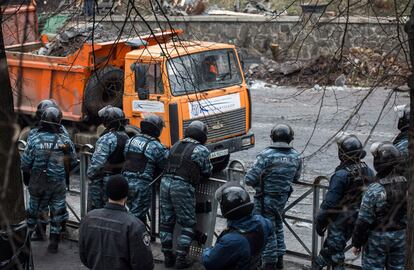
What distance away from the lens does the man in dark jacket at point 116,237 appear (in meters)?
6.50

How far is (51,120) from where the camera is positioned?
30.9 ft

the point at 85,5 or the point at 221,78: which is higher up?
the point at 85,5

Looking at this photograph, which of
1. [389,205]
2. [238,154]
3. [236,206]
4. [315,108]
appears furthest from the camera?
[315,108]

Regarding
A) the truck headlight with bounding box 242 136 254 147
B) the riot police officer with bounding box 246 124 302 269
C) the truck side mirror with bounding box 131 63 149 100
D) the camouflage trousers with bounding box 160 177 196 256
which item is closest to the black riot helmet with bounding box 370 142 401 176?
the riot police officer with bounding box 246 124 302 269

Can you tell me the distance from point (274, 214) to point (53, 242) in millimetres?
2738

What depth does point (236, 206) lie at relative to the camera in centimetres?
623

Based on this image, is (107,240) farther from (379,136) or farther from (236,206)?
(379,136)

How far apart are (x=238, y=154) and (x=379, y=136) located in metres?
3.08

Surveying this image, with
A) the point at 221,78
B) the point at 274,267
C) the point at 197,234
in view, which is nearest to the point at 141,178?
the point at 197,234

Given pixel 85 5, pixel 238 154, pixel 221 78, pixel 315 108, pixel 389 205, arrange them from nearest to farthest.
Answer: pixel 389 205, pixel 85 5, pixel 221 78, pixel 238 154, pixel 315 108

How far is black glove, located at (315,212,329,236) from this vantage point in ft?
26.0

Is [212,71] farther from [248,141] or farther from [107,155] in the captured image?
[107,155]

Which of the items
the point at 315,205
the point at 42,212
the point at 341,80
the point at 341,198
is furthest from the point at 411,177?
the point at 341,80

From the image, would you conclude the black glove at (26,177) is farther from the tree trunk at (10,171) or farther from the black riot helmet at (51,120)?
the tree trunk at (10,171)
